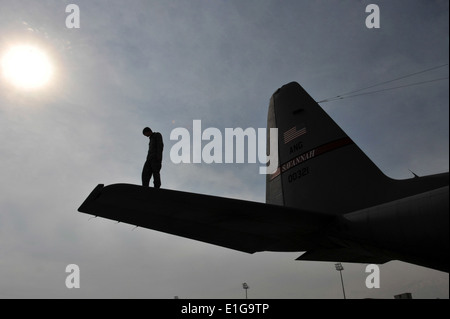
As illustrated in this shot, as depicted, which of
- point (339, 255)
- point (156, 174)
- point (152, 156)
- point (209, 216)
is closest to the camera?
point (209, 216)

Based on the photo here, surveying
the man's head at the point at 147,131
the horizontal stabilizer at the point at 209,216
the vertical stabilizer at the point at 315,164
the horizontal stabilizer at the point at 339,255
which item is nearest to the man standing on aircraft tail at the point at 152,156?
the man's head at the point at 147,131

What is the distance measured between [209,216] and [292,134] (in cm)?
512

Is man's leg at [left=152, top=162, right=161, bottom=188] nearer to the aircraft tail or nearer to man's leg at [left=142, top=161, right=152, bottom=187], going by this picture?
man's leg at [left=142, top=161, right=152, bottom=187]

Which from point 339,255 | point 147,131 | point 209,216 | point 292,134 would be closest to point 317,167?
point 292,134

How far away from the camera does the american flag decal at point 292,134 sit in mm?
10797

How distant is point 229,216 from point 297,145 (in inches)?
183

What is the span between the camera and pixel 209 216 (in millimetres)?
7133

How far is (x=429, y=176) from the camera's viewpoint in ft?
24.0

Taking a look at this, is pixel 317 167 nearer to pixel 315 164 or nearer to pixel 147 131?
pixel 315 164

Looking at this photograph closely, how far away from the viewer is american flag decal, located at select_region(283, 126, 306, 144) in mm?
10797

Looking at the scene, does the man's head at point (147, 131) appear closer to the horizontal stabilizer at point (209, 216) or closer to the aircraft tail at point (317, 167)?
the horizontal stabilizer at point (209, 216)

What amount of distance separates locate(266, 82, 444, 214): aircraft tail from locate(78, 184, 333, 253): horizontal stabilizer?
1785 millimetres

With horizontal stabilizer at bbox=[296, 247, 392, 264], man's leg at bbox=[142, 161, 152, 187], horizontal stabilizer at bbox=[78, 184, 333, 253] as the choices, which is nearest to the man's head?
man's leg at bbox=[142, 161, 152, 187]
